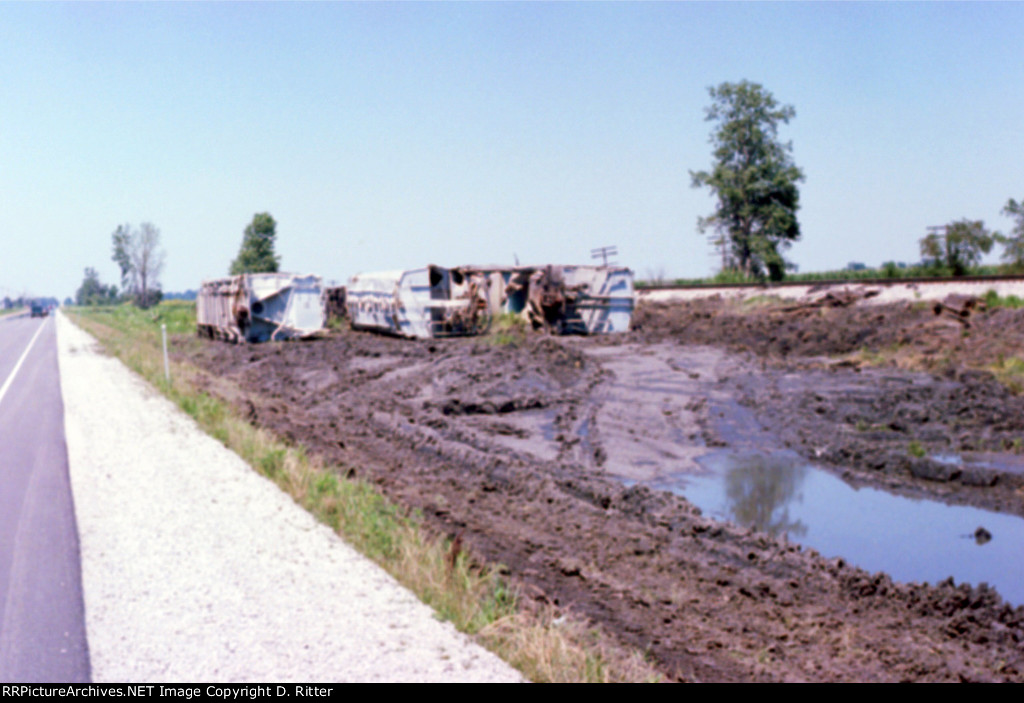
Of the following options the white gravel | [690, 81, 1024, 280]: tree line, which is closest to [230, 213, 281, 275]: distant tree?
[690, 81, 1024, 280]: tree line

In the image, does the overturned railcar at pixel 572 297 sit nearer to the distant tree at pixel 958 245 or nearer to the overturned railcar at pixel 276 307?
the overturned railcar at pixel 276 307

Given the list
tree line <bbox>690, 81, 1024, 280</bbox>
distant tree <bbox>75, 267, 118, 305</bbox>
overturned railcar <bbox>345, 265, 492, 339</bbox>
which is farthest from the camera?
distant tree <bbox>75, 267, 118, 305</bbox>

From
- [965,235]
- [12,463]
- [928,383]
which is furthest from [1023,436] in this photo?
[965,235]

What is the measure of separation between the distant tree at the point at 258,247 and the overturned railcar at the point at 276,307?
116 ft

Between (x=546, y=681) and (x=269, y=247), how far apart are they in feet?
214

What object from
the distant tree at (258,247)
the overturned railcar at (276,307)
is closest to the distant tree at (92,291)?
the distant tree at (258,247)

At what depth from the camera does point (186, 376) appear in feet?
68.4

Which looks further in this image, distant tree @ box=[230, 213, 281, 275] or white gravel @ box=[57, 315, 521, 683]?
distant tree @ box=[230, 213, 281, 275]

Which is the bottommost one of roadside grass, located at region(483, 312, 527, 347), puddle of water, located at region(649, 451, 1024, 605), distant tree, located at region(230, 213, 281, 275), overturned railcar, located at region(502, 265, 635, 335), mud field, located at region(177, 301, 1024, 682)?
puddle of water, located at region(649, 451, 1024, 605)

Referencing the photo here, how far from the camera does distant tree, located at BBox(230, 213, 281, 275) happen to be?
212 ft

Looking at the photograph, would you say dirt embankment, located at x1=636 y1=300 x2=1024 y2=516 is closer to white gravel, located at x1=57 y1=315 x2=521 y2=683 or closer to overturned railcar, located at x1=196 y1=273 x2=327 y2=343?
white gravel, located at x1=57 y1=315 x2=521 y2=683

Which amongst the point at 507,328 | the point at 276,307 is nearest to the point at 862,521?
the point at 507,328

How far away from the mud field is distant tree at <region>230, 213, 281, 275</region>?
38268mm

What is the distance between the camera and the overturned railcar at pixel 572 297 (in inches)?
1078
